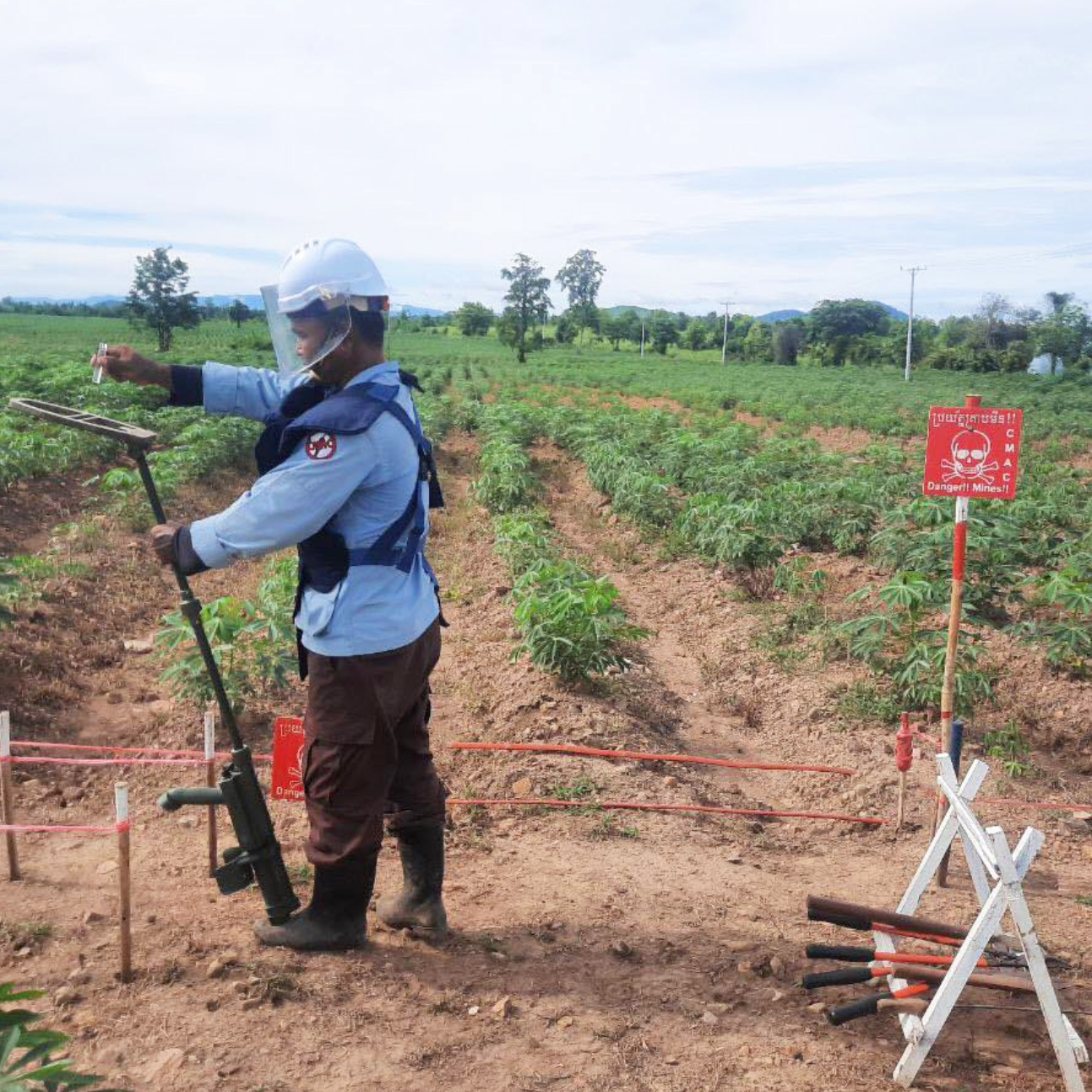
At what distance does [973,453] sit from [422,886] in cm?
269

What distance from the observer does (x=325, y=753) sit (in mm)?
2994

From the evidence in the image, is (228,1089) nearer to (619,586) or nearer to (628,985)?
(628,985)

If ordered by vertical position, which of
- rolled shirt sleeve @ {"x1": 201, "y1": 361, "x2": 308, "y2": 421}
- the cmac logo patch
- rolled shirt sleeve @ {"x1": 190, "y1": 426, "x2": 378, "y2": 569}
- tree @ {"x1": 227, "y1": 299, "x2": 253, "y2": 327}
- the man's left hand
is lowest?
the man's left hand

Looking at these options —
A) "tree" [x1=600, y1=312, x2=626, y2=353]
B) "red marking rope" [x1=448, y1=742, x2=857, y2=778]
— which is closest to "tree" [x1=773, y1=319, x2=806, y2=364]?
"tree" [x1=600, y1=312, x2=626, y2=353]

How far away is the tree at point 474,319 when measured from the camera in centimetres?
7469

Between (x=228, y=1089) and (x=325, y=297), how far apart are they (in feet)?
6.82

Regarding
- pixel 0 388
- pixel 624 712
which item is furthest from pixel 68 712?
pixel 0 388

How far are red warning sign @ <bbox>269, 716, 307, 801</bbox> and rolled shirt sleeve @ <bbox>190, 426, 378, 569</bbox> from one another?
0.94m

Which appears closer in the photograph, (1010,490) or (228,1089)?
(228,1089)

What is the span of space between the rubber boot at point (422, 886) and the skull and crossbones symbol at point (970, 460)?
97.0 inches

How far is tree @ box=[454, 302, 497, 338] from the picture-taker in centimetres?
7469

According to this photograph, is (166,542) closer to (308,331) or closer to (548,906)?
(308,331)

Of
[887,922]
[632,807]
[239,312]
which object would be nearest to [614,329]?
[239,312]

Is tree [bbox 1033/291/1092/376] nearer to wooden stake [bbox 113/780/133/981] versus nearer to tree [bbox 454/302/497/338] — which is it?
tree [bbox 454/302/497/338]
